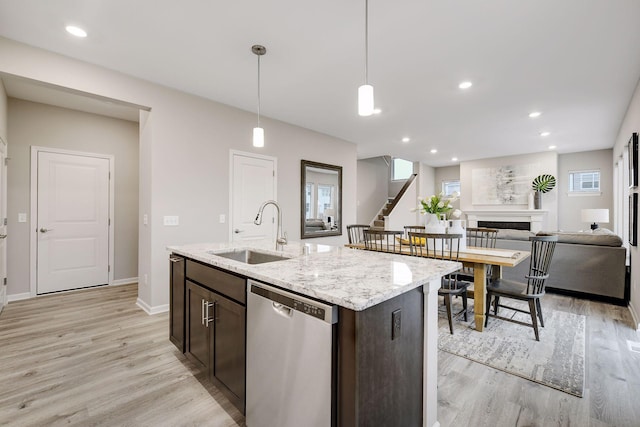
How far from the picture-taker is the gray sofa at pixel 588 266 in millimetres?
3770

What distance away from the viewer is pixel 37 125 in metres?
4.03

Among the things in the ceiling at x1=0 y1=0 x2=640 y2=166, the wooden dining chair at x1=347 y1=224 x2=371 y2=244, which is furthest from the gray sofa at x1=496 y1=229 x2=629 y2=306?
the wooden dining chair at x1=347 y1=224 x2=371 y2=244

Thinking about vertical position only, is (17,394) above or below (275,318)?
below

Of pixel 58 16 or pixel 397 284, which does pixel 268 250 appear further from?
pixel 58 16

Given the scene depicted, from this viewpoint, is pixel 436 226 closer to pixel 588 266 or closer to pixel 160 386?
pixel 588 266

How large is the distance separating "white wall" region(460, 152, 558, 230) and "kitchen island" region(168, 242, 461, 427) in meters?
7.62

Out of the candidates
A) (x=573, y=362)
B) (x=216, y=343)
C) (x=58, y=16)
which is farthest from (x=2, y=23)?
(x=573, y=362)

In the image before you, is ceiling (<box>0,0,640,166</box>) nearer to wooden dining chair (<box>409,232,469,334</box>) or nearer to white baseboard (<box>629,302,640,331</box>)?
wooden dining chair (<box>409,232,469,334</box>)

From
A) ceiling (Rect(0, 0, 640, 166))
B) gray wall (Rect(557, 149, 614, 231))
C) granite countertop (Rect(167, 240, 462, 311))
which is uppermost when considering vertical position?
Answer: ceiling (Rect(0, 0, 640, 166))

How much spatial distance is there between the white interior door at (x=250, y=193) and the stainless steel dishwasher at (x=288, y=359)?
2.80 meters

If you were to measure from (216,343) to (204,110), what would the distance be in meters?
3.09

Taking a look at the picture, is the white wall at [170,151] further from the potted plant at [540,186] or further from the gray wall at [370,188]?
the potted plant at [540,186]

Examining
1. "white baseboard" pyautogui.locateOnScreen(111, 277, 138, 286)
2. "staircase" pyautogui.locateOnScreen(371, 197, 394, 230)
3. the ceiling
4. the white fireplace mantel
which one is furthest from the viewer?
"staircase" pyautogui.locateOnScreen(371, 197, 394, 230)

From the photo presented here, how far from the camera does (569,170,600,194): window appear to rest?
7258mm
